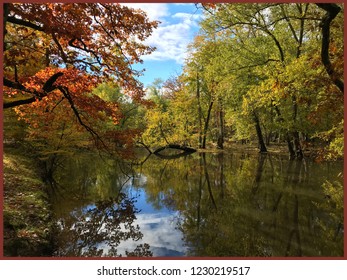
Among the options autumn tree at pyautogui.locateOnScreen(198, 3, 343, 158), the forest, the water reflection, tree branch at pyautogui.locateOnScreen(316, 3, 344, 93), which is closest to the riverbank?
the forest

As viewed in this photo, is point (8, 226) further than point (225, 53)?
No

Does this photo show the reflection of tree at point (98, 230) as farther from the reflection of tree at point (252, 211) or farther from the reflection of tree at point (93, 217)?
the reflection of tree at point (252, 211)

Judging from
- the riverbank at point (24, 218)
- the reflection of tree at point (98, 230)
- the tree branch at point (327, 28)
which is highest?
the tree branch at point (327, 28)

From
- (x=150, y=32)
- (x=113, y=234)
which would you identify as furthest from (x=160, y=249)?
(x=150, y=32)

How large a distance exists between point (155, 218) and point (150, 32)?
7.04m

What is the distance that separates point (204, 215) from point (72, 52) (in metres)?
7.03

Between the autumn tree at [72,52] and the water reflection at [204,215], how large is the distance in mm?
3023

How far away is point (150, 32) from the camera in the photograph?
11.5 meters

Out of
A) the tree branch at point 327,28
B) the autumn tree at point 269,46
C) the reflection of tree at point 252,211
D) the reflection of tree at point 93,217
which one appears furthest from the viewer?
the autumn tree at point 269,46

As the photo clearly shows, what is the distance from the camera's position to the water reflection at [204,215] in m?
7.62

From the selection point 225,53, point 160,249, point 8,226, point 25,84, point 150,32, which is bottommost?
point 160,249

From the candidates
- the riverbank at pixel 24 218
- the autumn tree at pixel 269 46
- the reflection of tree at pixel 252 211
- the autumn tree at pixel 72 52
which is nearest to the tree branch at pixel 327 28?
the reflection of tree at pixel 252 211
